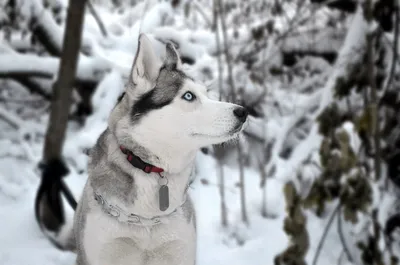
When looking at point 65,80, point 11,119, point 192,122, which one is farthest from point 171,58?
point 11,119

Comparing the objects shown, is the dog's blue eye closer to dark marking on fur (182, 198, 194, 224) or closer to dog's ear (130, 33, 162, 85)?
dog's ear (130, 33, 162, 85)

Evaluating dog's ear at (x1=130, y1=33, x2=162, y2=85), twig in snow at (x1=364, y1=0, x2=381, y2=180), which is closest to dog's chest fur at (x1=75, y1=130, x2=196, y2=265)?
dog's ear at (x1=130, y1=33, x2=162, y2=85)

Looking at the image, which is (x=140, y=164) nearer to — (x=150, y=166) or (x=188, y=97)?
(x=150, y=166)

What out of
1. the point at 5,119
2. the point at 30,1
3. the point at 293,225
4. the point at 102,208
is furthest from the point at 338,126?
the point at 5,119

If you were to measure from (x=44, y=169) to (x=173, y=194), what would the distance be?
124 cm

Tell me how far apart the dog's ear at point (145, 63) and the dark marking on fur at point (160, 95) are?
0.09ft

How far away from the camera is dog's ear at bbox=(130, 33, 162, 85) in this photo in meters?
1.61

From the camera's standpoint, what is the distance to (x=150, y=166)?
1.77 m

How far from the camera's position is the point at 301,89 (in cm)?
521

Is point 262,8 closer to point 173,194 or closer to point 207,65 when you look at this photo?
point 207,65

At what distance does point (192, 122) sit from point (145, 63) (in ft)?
0.75

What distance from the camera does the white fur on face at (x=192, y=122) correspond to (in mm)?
1626

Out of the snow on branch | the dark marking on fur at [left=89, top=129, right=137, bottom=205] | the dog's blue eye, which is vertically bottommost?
the dark marking on fur at [left=89, top=129, right=137, bottom=205]

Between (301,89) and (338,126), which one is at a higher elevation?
(301,89)
